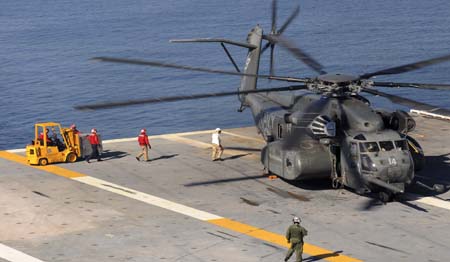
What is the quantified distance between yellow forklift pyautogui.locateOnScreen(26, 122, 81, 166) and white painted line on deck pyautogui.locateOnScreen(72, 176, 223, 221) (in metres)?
3.10

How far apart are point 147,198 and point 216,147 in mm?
6665

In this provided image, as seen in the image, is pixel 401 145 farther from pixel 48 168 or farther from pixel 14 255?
pixel 48 168

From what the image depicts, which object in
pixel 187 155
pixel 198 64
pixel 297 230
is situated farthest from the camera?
pixel 198 64

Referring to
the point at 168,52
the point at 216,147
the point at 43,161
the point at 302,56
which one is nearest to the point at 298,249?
the point at 302,56

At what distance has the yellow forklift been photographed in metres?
36.7

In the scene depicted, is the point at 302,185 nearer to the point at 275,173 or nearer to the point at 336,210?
the point at 275,173

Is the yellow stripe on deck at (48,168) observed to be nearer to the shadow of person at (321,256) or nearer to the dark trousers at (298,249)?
the shadow of person at (321,256)

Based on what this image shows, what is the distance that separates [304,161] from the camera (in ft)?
100

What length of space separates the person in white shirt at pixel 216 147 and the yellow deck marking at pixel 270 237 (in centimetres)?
867

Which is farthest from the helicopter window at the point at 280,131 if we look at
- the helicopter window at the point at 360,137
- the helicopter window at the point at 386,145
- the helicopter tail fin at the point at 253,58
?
the helicopter tail fin at the point at 253,58

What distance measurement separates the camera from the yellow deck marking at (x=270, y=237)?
2459 centimetres

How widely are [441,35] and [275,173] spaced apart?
70.7 metres

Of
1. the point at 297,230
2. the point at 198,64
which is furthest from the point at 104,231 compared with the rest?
the point at 198,64

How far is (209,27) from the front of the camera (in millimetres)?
108562
